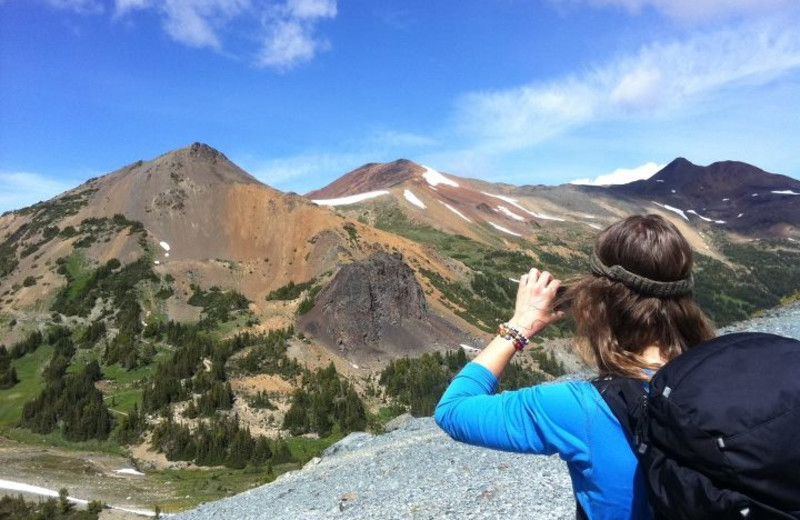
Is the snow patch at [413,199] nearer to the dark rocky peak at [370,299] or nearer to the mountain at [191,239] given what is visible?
the mountain at [191,239]

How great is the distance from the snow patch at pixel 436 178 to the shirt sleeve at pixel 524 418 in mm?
175429

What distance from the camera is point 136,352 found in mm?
51812

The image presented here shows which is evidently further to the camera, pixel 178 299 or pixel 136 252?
pixel 136 252

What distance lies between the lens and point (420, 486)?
1228 cm

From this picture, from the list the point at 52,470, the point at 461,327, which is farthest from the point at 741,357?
the point at 461,327

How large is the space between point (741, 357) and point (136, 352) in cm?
5662

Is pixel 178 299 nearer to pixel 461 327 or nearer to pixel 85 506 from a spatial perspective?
pixel 461 327

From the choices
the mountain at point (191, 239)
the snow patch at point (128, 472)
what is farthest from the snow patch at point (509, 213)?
the snow patch at point (128, 472)

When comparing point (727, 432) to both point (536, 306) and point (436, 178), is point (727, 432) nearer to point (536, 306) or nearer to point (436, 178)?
point (536, 306)

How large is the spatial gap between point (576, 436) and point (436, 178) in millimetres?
187704

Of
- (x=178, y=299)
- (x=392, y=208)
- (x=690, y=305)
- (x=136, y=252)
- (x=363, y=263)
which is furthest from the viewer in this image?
(x=392, y=208)

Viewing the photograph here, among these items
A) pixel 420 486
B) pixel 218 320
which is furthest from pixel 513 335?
pixel 218 320

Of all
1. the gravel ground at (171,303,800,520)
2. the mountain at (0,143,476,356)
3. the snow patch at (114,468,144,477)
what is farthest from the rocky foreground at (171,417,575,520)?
the mountain at (0,143,476,356)

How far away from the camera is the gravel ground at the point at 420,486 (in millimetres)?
9883
